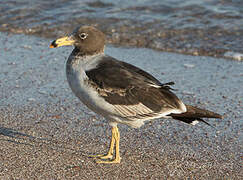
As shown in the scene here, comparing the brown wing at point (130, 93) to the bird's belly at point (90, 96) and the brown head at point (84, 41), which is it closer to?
the bird's belly at point (90, 96)

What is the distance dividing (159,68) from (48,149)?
2943 mm

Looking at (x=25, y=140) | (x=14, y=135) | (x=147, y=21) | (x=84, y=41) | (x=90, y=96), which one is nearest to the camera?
(x=90, y=96)

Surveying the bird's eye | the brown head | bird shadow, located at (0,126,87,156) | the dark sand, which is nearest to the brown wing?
the brown head

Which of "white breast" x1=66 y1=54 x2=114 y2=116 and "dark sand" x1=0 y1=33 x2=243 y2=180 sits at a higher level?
"white breast" x1=66 y1=54 x2=114 y2=116

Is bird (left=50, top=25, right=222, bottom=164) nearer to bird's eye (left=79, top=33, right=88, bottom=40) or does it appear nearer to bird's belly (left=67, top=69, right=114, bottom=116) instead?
bird's belly (left=67, top=69, right=114, bottom=116)

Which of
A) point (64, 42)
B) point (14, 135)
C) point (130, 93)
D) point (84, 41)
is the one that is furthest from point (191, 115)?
point (14, 135)

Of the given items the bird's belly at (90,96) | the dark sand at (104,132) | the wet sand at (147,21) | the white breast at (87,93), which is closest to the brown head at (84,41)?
the white breast at (87,93)

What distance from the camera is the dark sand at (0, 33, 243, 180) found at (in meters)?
3.99

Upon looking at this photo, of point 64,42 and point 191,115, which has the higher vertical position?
point 64,42

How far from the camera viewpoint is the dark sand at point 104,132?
3986 mm

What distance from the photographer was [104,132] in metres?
4.78

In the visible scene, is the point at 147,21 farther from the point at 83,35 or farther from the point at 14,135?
the point at 14,135

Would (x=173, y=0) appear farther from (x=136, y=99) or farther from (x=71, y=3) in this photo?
(x=136, y=99)

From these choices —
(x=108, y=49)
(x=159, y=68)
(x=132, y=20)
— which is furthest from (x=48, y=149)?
(x=132, y=20)
